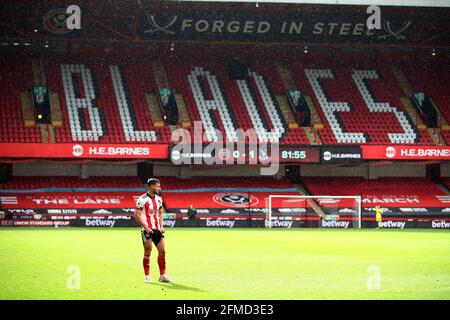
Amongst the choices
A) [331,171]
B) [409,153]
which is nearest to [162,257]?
[409,153]

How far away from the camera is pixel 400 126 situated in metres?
56.4

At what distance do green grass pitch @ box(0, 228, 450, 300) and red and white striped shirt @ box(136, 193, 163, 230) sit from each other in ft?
3.86

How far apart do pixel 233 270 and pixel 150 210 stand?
4.40 meters

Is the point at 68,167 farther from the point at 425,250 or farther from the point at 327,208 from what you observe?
the point at 425,250

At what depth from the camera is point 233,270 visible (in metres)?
19.7

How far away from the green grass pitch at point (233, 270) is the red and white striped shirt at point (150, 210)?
1175 millimetres

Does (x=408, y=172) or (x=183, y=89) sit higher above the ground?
(x=183, y=89)

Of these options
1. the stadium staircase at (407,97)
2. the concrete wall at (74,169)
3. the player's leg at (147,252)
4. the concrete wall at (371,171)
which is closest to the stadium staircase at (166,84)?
the concrete wall at (74,169)

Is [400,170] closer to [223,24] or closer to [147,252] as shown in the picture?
[223,24]

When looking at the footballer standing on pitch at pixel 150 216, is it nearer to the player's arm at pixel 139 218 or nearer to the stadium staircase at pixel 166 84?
the player's arm at pixel 139 218

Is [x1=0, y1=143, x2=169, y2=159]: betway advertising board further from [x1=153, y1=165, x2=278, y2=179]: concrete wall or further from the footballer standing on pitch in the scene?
the footballer standing on pitch
